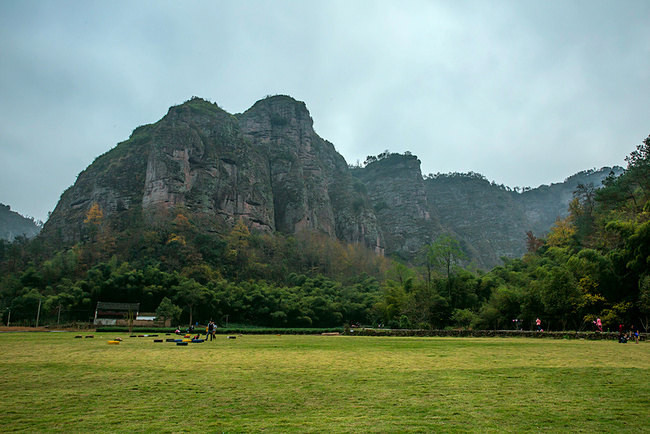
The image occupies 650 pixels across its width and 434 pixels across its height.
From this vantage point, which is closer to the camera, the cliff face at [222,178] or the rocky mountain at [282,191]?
the cliff face at [222,178]

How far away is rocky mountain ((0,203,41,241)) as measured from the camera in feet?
532

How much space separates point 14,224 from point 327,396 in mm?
198711

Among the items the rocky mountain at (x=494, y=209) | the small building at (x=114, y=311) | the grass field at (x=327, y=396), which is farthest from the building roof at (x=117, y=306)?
the rocky mountain at (x=494, y=209)

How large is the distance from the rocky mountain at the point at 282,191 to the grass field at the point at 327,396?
248ft

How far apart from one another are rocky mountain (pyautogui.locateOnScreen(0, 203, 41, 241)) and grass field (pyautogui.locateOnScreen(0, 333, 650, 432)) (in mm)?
181491

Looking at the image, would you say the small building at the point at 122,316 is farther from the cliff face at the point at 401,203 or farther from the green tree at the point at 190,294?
the cliff face at the point at 401,203

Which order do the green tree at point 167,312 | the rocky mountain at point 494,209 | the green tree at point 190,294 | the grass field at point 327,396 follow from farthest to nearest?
the rocky mountain at point 494,209 < the green tree at point 190,294 < the green tree at point 167,312 < the grass field at point 327,396

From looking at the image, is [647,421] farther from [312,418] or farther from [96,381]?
[96,381]

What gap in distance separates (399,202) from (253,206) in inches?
2568

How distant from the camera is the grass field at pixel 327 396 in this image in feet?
20.2

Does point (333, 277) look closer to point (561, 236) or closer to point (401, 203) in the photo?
point (561, 236)

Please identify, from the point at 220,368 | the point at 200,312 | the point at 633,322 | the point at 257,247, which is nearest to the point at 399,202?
the point at 257,247

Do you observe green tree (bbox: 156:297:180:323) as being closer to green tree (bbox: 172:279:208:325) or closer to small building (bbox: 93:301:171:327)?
small building (bbox: 93:301:171:327)

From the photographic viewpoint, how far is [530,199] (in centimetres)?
18888
